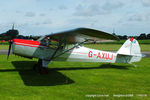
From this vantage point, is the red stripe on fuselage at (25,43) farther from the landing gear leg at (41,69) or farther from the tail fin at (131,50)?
the tail fin at (131,50)

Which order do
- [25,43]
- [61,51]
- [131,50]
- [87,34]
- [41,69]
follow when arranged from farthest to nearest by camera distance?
[131,50]
[61,51]
[41,69]
[25,43]
[87,34]

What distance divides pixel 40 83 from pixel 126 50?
7.01m

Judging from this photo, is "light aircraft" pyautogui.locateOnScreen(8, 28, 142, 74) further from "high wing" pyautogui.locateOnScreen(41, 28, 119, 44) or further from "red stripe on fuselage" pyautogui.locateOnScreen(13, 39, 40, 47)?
"high wing" pyautogui.locateOnScreen(41, 28, 119, 44)

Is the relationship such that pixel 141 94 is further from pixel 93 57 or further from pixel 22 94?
pixel 93 57

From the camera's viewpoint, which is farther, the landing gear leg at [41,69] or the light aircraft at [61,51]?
the landing gear leg at [41,69]

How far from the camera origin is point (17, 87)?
6.42 meters

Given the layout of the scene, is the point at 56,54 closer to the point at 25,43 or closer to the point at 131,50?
the point at 25,43

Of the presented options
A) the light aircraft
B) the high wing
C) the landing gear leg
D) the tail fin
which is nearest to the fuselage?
the light aircraft

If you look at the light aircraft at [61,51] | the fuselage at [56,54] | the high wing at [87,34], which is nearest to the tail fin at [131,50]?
the light aircraft at [61,51]

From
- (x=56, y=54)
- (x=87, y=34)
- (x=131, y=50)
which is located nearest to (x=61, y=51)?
(x=56, y=54)

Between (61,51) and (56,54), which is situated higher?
(61,51)

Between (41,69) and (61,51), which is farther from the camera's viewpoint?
(61,51)

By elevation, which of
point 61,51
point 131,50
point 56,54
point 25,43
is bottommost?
point 56,54

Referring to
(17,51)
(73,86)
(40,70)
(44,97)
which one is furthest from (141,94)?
(17,51)
